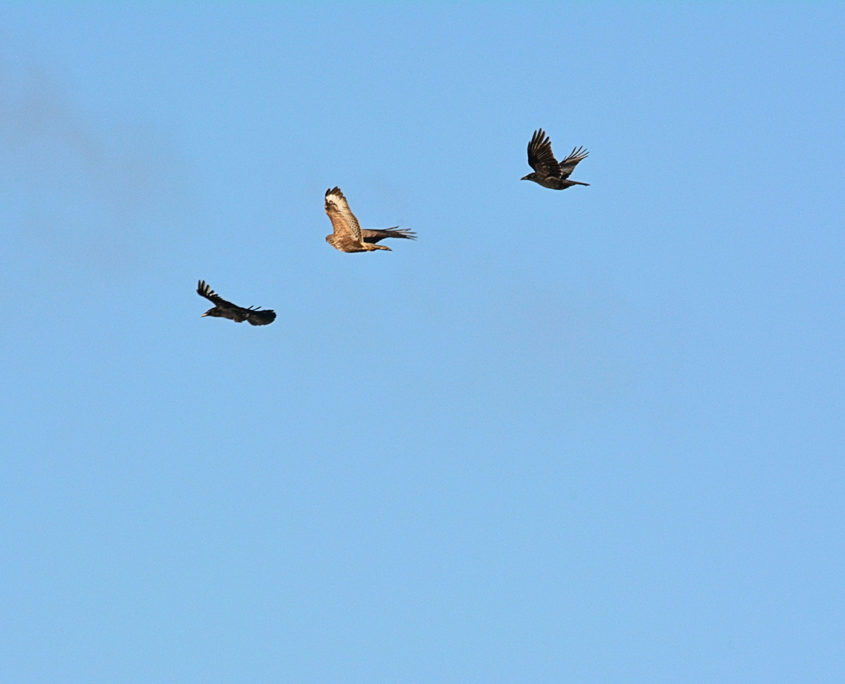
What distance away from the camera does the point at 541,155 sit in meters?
63.7

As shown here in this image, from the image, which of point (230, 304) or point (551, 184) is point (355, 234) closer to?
point (230, 304)

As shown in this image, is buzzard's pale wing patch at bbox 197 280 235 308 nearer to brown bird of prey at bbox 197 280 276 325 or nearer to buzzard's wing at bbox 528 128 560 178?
brown bird of prey at bbox 197 280 276 325

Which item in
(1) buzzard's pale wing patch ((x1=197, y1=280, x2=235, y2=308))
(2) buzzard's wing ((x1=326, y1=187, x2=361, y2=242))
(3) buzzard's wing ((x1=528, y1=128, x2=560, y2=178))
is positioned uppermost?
(3) buzzard's wing ((x1=528, y1=128, x2=560, y2=178))

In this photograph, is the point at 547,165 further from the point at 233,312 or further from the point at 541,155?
the point at 233,312

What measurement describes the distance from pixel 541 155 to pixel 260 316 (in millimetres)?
12495

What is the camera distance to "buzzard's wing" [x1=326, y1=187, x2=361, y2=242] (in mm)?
59281

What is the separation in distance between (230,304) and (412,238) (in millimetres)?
6830

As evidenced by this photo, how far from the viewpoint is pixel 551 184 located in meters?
64.8

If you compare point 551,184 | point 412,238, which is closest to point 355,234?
point 412,238

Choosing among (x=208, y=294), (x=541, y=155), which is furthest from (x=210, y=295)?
(x=541, y=155)

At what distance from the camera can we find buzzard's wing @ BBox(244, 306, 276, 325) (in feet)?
191

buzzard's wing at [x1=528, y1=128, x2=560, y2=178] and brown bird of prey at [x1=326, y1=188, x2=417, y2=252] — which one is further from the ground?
buzzard's wing at [x1=528, y1=128, x2=560, y2=178]

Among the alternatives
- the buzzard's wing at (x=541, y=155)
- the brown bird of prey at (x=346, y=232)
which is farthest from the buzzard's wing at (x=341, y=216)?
Answer: the buzzard's wing at (x=541, y=155)

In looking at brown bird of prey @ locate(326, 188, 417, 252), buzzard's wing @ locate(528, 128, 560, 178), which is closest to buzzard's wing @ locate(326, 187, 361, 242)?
brown bird of prey @ locate(326, 188, 417, 252)
